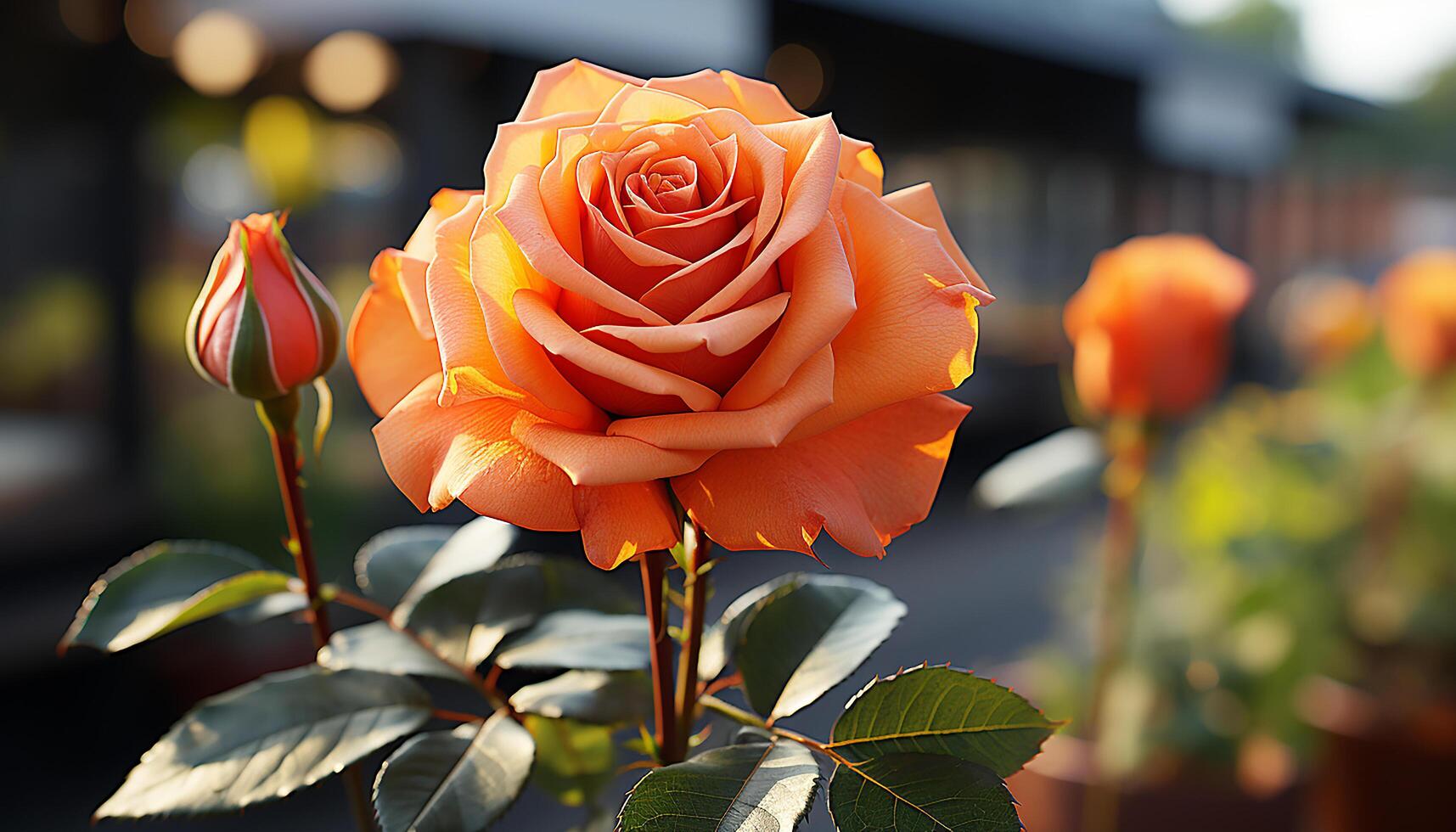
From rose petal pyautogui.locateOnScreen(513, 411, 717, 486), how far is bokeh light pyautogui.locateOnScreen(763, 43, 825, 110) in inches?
188

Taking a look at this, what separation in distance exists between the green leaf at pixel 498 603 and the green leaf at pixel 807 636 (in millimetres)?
73

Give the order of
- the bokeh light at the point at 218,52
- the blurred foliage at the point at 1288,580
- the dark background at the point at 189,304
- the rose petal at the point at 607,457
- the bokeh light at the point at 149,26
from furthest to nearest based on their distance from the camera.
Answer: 1. the bokeh light at the point at 218,52
2. the bokeh light at the point at 149,26
3. the dark background at the point at 189,304
4. the blurred foliage at the point at 1288,580
5. the rose petal at the point at 607,457

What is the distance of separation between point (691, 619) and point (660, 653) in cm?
2

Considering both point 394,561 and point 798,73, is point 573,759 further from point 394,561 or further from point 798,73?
point 798,73

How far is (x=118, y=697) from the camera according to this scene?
2.63 metres

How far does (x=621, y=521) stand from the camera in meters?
0.29

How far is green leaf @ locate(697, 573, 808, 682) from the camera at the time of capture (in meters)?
0.41

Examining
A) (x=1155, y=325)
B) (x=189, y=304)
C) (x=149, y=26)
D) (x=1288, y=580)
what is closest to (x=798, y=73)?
(x=149, y=26)

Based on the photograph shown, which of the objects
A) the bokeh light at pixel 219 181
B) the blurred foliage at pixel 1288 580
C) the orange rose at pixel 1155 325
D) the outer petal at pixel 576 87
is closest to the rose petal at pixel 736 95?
the outer petal at pixel 576 87

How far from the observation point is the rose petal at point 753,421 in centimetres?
27

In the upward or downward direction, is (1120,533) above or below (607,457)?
below

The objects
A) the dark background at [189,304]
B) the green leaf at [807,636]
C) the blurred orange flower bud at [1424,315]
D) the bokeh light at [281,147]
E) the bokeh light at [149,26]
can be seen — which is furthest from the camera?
the bokeh light at [281,147]

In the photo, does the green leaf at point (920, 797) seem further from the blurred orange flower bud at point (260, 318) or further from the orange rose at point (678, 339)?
the blurred orange flower bud at point (260, 318)

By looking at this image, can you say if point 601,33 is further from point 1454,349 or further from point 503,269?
point 503,269
